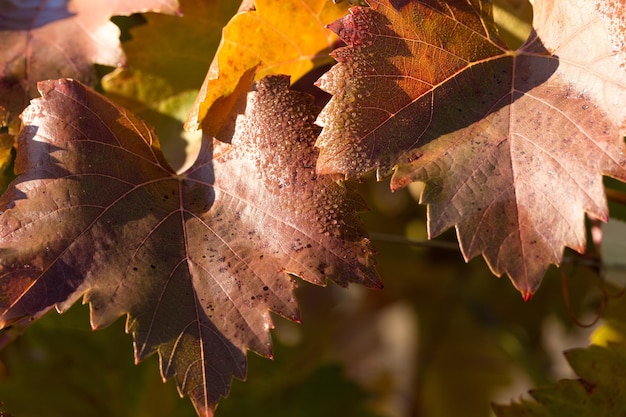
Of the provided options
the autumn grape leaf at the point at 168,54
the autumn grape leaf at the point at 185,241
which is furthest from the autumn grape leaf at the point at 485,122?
the autumn grape leaf at the point at 168,54

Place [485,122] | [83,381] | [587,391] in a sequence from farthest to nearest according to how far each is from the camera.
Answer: [83,381], [587,391], [485,122]

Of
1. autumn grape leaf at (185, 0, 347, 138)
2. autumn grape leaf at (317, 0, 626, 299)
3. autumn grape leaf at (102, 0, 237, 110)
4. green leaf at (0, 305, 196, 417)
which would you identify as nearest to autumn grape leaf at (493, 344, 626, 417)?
autumn grape leaf at (317, 0, 626, 299)

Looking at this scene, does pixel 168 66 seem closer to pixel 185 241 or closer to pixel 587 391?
pixel 185 241

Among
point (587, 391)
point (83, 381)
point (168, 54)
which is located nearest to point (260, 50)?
point (168, 54)

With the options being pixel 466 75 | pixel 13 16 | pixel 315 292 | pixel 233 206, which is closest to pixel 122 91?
pixel 13 16

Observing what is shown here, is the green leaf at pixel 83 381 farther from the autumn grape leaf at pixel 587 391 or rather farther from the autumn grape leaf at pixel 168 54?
the autumn grape leaf at pixel 587 391
